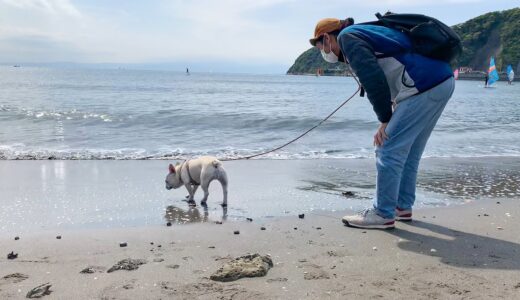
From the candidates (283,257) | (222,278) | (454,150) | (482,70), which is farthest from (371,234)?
(482,70)

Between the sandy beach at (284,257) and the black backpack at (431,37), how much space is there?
1730mm

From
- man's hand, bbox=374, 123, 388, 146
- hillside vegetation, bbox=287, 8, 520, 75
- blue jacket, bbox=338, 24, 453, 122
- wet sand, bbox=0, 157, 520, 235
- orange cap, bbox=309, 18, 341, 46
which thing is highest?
hillside vegetation, bbox=287, 8, 520, 75

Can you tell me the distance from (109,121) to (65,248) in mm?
14740

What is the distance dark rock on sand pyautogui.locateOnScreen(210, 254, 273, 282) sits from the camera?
3.41 metres

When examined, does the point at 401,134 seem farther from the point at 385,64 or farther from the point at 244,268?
the point at 244,268

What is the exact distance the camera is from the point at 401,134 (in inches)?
182

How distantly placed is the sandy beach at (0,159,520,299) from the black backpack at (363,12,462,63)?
68.1 inches

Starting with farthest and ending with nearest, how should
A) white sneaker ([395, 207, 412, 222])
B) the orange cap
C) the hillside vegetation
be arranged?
→ the hillside vegetation < white sneaker ([395, 207, 412, 222]) < the orange cap

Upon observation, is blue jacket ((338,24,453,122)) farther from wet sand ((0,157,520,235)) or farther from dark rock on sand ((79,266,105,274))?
dark rock on sand ((79,266,105,274))

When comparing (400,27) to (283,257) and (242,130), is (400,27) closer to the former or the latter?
(283,257)

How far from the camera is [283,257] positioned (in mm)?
3930

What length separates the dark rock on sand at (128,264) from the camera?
3613 millimetres

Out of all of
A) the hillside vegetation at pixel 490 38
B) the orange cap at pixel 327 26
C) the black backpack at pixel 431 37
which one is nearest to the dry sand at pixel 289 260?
the black backpack at pixel 431 37

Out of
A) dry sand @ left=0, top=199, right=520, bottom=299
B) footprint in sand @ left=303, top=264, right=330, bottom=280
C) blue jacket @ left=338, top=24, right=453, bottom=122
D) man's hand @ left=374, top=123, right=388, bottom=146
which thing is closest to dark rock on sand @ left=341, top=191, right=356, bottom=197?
dry sand @ left=0, top=199, right=520, bottom=299
